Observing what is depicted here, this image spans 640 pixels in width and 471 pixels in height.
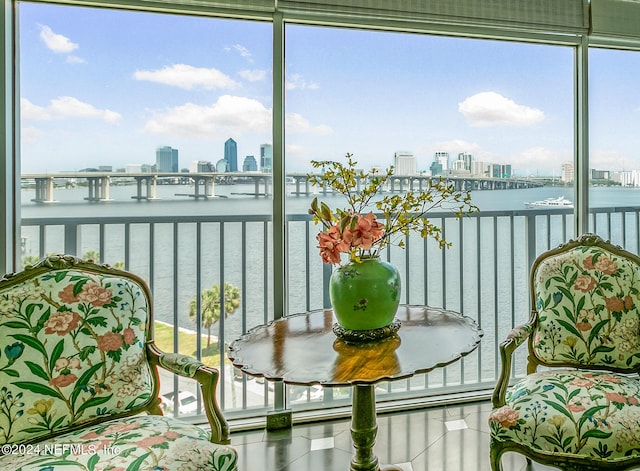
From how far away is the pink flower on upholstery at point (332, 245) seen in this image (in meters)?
1.47

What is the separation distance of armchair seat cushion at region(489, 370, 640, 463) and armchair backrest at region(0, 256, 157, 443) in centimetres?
137

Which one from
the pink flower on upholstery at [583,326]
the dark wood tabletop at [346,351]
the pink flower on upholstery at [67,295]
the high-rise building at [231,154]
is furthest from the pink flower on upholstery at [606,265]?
the pink flower on upholstery at [67,295]

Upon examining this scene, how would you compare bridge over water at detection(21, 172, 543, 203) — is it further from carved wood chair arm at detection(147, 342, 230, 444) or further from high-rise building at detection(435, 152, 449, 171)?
carved wood chair arm at detection(147, 342, 230, 444)

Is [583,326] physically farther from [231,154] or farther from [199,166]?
[199,166]

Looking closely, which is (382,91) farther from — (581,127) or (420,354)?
(420,354)

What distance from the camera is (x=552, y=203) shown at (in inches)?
111

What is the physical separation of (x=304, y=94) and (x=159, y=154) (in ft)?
2.96

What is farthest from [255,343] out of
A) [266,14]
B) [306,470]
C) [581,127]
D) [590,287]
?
[581,127]

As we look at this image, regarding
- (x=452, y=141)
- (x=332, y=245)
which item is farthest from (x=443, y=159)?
(x=332, y=245)

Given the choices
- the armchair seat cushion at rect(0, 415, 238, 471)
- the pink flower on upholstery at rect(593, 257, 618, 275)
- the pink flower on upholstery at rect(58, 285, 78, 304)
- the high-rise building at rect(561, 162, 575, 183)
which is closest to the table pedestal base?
the armchair seat cushion at rect(0, 415, 238, 471)

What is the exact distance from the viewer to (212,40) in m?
2.33

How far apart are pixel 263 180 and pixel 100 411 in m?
1.40

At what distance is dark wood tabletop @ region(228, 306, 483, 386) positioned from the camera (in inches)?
49.0

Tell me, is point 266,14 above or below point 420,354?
above
